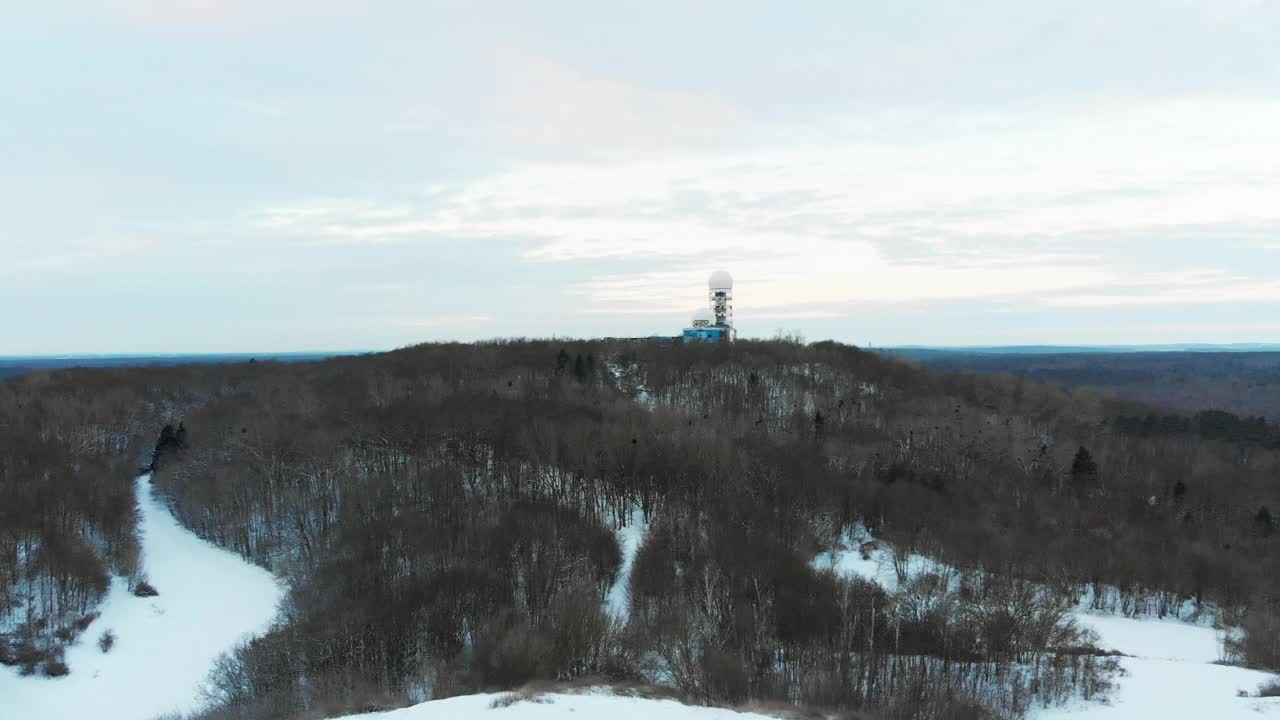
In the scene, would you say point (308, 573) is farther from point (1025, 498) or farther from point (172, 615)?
point (1025, 498)

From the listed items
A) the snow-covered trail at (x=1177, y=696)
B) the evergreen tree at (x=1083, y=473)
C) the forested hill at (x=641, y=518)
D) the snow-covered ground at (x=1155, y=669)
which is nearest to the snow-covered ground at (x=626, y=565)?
the forested hill at (x=641, y=518)

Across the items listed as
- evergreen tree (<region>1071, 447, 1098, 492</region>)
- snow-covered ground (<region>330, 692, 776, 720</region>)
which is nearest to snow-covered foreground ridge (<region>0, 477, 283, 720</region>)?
snow-covered ground (<region>330, 692, 776, 720</region>)

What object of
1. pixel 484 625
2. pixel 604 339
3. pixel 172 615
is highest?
pixel 604 339

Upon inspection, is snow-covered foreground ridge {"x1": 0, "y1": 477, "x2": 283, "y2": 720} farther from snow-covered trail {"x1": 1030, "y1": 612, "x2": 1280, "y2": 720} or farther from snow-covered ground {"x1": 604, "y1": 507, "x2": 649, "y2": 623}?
snow-covered trail {"x1": 1030, "y1": 612, "x2": 1280, "y2": 720}

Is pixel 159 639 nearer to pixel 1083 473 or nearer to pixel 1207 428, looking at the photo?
pixel 1083 473

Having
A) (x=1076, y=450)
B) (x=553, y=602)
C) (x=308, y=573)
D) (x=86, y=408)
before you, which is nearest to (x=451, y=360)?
(x=86, y=408)

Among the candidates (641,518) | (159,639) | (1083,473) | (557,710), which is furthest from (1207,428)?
(159,639)
